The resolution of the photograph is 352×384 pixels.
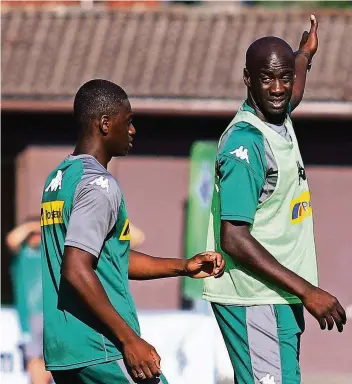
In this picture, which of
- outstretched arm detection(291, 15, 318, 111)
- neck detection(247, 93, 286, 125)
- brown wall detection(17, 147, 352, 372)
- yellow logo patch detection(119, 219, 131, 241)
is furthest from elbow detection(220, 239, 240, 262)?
brown wall detection(17, 147, 352, 372)

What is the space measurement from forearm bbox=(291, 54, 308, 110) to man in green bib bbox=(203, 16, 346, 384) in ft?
1.71

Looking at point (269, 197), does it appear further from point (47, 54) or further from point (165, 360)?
point (47, 54)

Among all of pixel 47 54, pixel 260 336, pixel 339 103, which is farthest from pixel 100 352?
pixel 47 54

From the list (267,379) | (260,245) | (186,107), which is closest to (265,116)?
(260,245)

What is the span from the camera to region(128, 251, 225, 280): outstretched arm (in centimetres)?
453

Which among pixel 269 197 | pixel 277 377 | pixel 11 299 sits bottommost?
pixel 277 377

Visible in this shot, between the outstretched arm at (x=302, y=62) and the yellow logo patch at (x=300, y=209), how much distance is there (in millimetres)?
663

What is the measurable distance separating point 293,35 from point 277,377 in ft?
26.0

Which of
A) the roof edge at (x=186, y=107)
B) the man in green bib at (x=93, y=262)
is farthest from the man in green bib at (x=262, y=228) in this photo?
the roof edge at (x=186, y=107)

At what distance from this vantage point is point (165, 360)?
27.5ft

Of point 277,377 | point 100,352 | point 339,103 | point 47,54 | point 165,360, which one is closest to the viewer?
point 100,352

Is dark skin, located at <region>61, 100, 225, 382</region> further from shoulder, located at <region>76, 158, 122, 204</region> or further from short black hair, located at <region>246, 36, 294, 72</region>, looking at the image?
short black hair, located at <region>246, 36, 294, 72</region>

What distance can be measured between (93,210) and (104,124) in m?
0.42

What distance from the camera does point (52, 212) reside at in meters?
4.30
